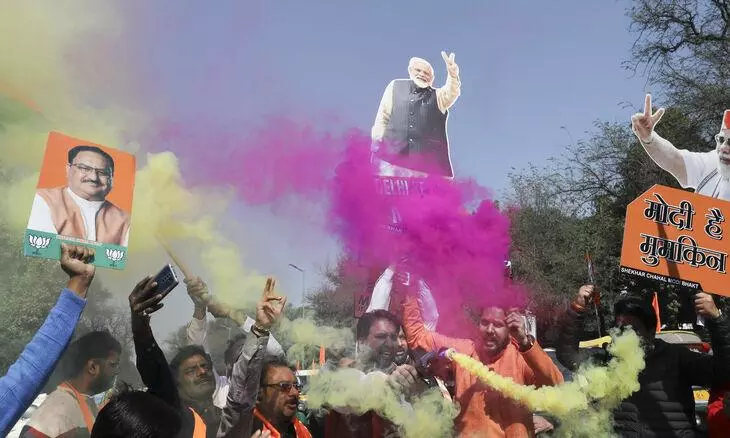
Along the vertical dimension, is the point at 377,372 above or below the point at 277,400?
above

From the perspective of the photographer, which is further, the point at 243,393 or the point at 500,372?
the point at 500,372

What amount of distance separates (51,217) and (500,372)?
2.88 meters

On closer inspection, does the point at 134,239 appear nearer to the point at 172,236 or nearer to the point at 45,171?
the point at 172,236

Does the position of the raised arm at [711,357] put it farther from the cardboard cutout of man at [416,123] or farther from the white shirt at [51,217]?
the white shirt at [51,217]

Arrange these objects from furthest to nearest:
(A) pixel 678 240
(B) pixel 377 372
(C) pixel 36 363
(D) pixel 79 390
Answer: (A) pixel 678 240 < (B) pixel 377 372 < (D) pixel 79 390 < (C) pixel 36 363

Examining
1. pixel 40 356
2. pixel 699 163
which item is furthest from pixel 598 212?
pixel 40 356

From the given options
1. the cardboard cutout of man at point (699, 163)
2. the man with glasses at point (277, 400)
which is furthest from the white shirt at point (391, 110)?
the man with glasses at point (277, 400)

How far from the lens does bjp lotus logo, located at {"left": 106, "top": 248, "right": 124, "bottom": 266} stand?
382 cm

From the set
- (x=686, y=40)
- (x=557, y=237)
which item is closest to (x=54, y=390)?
(x=557, y=237)

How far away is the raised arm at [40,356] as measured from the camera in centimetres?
247

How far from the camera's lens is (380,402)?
412cm

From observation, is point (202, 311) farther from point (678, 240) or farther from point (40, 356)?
point (678, 240)

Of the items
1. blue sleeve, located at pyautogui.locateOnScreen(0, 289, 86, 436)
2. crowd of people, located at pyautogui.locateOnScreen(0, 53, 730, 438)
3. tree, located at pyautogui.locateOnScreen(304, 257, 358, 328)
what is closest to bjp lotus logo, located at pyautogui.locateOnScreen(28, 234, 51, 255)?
crowd of people, located at pyautogui.locateOnScreen(0, 53, 730, 438)

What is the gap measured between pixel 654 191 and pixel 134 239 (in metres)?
3.90
